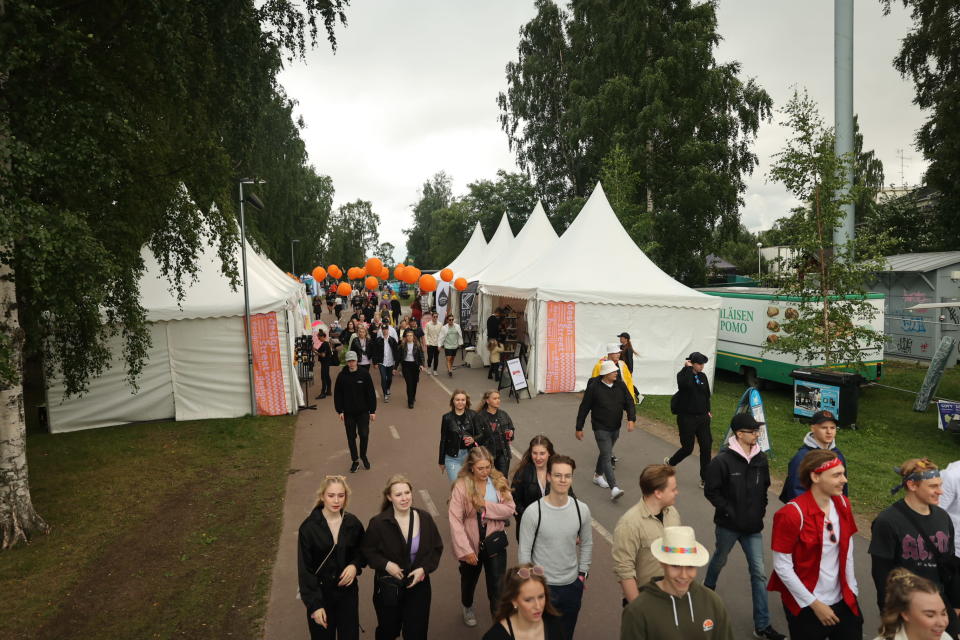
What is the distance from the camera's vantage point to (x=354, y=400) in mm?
8680

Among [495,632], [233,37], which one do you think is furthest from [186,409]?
[495,632]

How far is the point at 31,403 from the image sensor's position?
47.1 ft

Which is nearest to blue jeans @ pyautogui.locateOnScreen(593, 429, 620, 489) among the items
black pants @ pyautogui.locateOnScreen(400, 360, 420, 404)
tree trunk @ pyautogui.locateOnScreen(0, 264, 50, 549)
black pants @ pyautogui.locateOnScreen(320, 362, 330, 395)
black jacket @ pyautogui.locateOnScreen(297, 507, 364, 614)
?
black jacket @ pyautogui.locateOnScreen(297, 507, 364, 614)

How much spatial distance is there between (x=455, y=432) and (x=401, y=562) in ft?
7.53

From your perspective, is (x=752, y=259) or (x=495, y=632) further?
(x=752, y=259)

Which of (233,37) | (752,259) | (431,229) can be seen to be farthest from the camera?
(431,229)

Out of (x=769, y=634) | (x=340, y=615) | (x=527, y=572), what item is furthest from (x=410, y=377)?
(x=527, y=572)

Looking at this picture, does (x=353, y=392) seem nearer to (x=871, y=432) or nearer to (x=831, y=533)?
(x=831, y=533)

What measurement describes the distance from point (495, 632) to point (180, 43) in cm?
718

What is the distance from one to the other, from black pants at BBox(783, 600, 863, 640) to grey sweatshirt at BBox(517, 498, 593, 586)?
4.38 ft

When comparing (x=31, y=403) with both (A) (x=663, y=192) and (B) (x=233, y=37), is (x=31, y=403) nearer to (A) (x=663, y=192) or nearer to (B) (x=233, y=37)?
(B) (x=233, y=37)

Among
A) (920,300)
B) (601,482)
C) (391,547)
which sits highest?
(920,300)

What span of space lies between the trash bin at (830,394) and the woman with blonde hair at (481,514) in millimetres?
8920

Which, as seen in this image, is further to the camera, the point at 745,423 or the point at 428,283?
the point at 428,283
